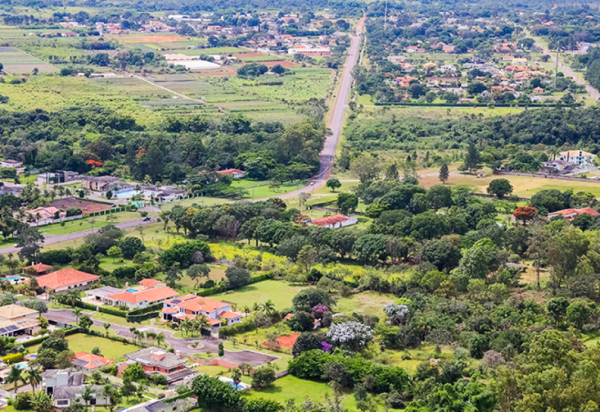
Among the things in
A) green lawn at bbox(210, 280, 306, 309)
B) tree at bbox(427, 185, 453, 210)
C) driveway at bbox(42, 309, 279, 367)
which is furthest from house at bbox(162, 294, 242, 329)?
tree at bbox(427, 185, 453, 210)

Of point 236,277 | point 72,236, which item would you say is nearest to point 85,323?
point 236,277

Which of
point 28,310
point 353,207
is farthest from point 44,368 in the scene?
point 353,207

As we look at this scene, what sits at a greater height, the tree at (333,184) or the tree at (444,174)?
the tree at (444,174)

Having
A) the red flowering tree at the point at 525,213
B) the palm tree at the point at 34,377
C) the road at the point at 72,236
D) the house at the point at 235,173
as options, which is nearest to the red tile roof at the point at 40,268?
the road at the point at 72,236

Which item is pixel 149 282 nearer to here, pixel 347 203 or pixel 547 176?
pixel 347 203

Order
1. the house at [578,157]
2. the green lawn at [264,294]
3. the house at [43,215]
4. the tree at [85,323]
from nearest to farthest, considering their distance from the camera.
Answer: the tree at [85,323], the green lawn at [264,294], the house at [43,215], the house at [578,157]

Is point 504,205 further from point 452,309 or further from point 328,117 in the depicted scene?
point 328,117

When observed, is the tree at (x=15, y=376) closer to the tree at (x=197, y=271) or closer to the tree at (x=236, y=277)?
the tree at (x=197, y=271)

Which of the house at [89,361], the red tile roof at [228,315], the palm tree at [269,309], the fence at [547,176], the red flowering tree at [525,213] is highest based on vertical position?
the red flowering tree at [525,213]
